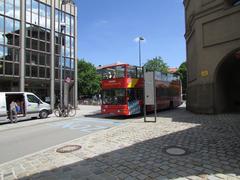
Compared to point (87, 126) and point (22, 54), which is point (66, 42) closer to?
point (22, 54)

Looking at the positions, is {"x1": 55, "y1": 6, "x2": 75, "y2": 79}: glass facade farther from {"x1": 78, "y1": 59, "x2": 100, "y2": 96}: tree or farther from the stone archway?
{"x1": 78, "y1": 59, "x2": 100, "y2": 96}: tree

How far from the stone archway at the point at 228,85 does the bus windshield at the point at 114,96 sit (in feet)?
22.9

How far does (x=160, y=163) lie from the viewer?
603cm

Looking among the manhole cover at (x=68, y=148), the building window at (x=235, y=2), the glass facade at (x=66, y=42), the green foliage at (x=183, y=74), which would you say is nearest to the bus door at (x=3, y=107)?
the manhole cover at (x=68, y=148)

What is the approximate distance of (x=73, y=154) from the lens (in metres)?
7.27

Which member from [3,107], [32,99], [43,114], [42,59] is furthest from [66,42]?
[3,107]

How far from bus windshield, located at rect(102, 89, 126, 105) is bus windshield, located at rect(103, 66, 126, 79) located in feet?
3.74

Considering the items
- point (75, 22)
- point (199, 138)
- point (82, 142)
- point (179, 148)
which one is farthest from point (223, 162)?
point (75, 22)

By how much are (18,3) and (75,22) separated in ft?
28.9

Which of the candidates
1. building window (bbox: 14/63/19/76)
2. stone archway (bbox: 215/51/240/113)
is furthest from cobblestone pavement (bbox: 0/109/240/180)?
building window (bbox: 14/63/19/76)

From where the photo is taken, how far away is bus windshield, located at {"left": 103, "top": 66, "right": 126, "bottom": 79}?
58.8ft

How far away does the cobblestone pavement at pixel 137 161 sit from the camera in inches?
210

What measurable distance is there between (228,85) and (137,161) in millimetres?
16173

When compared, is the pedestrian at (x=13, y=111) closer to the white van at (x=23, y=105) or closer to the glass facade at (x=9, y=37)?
the white van at (x=23, y=105)
